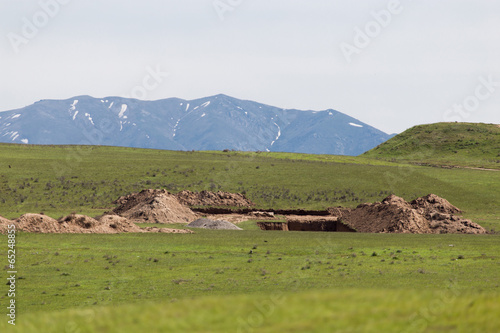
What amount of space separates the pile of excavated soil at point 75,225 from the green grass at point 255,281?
2.16 meters

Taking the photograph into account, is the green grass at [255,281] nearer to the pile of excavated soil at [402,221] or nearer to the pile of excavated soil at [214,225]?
the pile of excavated soil at [214,225]

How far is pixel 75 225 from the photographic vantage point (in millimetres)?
45125

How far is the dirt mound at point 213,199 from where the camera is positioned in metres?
71.2

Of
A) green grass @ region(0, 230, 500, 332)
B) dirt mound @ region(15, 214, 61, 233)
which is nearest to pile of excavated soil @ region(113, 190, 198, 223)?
green grass @ region(0, 230, 500, 332)

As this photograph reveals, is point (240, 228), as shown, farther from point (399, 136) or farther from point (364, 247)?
point (399, 136)

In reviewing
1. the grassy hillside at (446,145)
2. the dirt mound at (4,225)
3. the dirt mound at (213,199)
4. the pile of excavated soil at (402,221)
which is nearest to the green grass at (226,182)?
the dirt mound at (213,199)

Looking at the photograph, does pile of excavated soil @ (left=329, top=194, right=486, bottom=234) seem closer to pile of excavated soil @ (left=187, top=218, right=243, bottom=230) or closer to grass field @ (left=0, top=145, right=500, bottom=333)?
grass field @ (left=0, top=145, right=500, bottom=333)

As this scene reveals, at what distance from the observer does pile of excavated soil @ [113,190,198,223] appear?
56.3 metres

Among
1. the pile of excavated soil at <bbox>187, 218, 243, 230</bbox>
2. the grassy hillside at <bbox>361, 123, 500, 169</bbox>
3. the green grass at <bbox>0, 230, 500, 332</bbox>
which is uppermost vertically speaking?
the grassy hillside at <bbox>361, 123, 500, 169</bbox>

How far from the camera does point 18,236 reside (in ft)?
133

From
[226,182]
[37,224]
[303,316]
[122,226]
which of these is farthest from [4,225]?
[226,182]

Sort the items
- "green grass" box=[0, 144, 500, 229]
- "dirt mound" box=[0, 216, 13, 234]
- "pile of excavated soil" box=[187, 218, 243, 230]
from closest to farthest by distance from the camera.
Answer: "dirt mound" box=[0, 216, 13, 234]
"pile of excavated soil" box=[187, 218, 243, 230]
"green grass" box=[0, 144, 500, 229]

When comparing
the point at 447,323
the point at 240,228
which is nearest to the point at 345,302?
the point at 447,323

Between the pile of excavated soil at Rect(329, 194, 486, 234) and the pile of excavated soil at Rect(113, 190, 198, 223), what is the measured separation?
1720 centimetres
